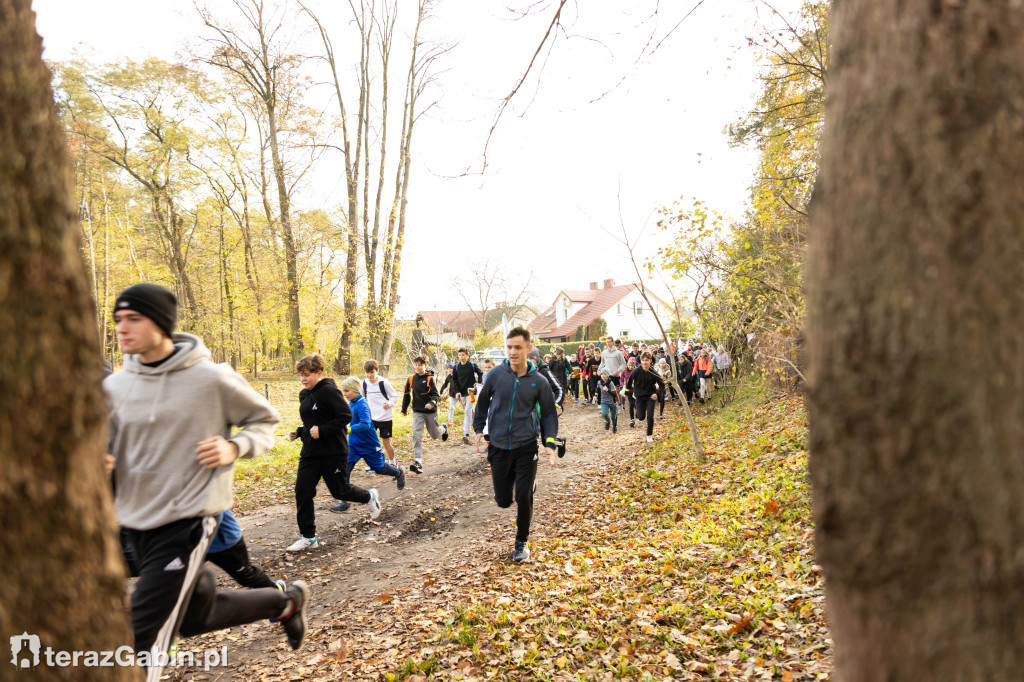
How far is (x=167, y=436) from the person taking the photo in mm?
2811

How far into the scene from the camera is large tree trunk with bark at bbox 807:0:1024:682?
90 cm

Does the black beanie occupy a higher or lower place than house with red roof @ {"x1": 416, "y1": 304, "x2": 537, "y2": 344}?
lower

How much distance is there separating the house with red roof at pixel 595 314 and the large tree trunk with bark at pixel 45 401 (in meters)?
51.9

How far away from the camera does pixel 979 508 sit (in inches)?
35.4

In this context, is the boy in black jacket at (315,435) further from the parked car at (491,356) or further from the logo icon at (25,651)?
the logo icon at (25,651)

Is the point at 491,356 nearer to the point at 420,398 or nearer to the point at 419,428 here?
the point at 420,398

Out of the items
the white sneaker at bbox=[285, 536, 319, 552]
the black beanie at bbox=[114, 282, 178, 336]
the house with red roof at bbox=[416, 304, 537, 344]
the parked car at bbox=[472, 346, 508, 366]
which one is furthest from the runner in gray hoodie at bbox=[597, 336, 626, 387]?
the house with red roof at bbox=[416, 304, 537, 344]

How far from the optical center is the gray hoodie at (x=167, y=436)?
2.77 m

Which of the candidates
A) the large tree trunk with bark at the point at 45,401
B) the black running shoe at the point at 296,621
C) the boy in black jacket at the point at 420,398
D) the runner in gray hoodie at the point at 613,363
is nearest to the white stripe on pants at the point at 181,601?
the black running shoe at the point at 296,621

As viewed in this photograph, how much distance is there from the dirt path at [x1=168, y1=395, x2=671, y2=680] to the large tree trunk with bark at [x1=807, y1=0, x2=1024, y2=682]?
4.25m

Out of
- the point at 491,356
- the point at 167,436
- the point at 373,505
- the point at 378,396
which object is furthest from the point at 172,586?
the point at 491,356

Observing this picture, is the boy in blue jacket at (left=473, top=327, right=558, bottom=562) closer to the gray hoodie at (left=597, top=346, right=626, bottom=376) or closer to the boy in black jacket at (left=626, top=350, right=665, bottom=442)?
the boy in black jacket at (left=626, top=350, right=665, bottom=442)

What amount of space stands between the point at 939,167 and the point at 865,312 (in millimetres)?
261

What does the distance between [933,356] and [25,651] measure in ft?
5.28
